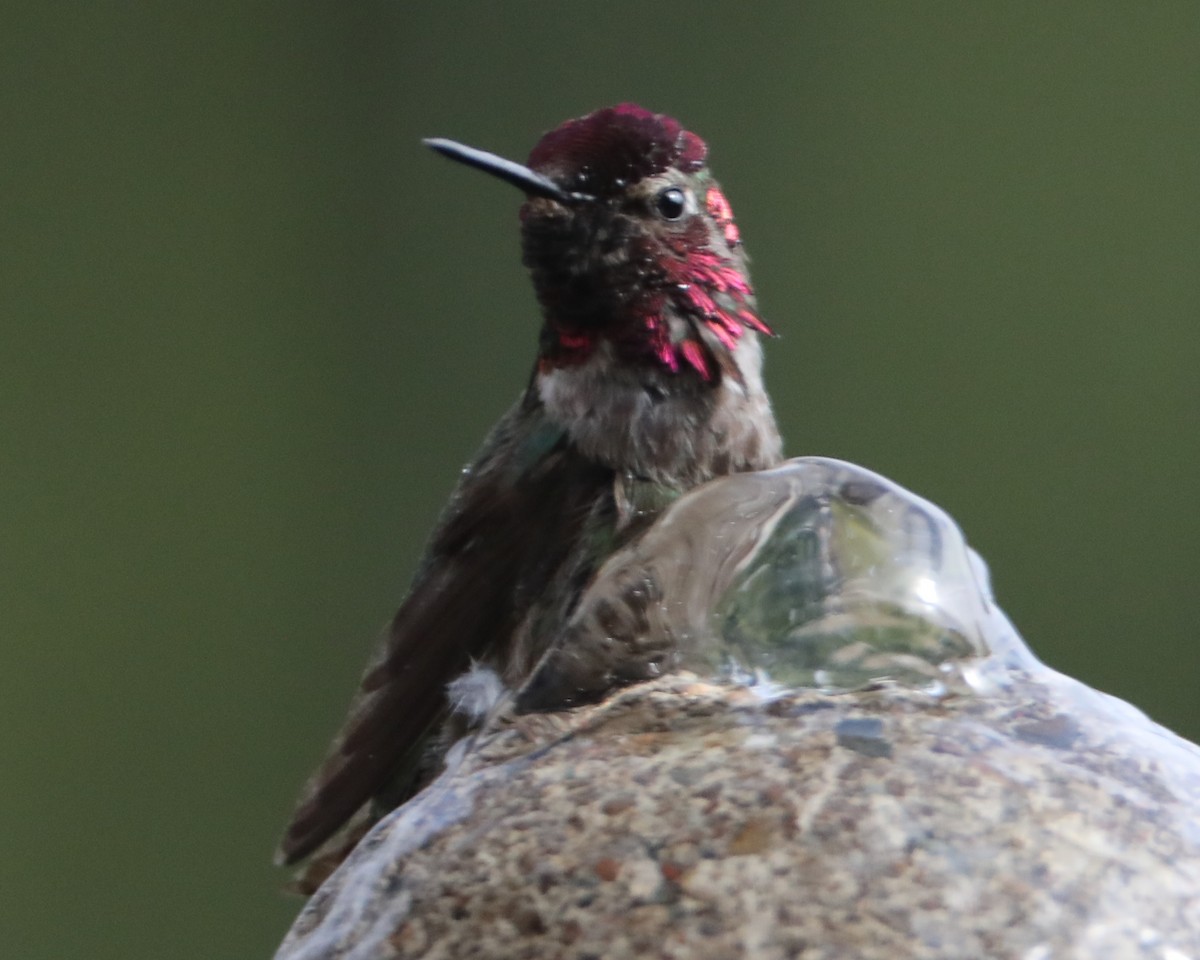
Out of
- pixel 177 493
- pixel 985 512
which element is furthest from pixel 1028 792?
pixel 177 493

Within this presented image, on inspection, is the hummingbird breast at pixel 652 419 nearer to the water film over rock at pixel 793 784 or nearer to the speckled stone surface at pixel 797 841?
the water film over rock at pixel 793 784

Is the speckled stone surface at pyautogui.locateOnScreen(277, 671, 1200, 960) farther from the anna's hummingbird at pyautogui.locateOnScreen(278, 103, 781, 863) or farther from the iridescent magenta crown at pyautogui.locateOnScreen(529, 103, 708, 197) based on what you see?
the iridescent magenta crown at pyautogui.locateOnScreen(529, 103, 708, 197)

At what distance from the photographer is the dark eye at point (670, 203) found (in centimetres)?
126

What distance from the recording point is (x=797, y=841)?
2.15ft

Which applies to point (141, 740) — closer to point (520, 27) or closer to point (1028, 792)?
point (520, 27)

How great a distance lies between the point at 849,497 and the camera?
2.89 feet

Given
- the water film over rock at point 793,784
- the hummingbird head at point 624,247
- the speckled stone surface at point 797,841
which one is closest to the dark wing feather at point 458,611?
the hummingbird head at point 624,247

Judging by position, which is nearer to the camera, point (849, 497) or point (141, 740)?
point (849, 497)

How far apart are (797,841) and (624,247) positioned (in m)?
0.68

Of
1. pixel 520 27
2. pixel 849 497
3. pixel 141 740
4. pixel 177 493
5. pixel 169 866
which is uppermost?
pixel 520 27

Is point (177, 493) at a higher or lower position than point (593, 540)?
lower

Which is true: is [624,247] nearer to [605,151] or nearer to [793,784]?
[605,151]

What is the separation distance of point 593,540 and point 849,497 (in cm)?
37

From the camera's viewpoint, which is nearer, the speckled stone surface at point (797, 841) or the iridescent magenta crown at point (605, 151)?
the speckled stone surface at point (797, 841)
